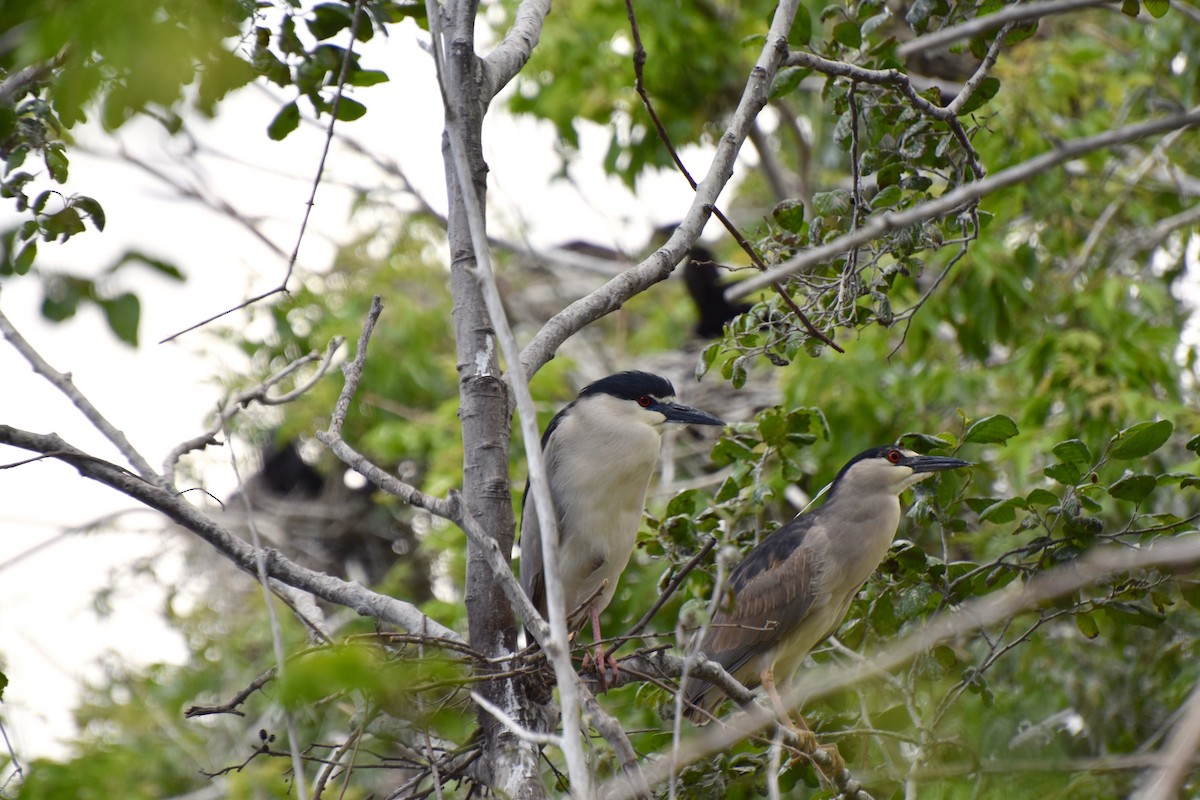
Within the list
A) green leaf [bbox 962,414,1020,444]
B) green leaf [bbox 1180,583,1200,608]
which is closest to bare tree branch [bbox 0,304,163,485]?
green leaf [bbox 962,414,1020,444]

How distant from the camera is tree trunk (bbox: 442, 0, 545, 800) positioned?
2.57 meters

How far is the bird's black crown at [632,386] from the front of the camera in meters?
3.63

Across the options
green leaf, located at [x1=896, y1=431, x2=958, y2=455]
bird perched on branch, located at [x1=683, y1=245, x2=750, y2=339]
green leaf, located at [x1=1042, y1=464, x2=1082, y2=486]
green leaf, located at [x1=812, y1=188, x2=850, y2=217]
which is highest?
bird perched on branch, located at [x1=683, y1=245, x2=750, y2=339]

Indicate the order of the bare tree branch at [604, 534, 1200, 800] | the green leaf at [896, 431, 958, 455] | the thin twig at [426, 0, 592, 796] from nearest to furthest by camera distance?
1. the bare tree branch at [604, 534, 1200, 800]
2. the thin twig at [426, 0, 592, 796]
3. the green leaf at [896, 431, 958, 455]

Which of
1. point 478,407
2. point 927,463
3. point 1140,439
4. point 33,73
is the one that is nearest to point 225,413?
point 478,407

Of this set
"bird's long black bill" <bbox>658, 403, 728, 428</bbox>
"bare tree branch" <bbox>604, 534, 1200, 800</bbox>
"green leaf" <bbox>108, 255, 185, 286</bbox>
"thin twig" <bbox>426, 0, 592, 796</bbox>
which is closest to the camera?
"bare tree branch" <bbox>604, 534, 1200, 800</bbox>

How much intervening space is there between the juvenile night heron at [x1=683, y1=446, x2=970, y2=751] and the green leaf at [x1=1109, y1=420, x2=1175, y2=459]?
0.74 m

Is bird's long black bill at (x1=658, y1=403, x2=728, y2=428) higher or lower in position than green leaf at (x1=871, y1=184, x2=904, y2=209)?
lower

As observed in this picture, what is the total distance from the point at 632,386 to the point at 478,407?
103cm

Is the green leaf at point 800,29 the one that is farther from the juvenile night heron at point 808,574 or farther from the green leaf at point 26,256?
the green leaf at point 26,256

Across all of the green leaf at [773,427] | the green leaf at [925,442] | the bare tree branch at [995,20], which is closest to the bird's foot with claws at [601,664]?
the green leaf at [773,427]

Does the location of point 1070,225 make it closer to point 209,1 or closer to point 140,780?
point 209,1

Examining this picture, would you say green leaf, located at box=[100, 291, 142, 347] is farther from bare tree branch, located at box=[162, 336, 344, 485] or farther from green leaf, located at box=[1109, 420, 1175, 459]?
green leaf, located at box=[1109, 420, 1175, 459]

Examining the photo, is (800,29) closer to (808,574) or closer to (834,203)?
(834,203)
